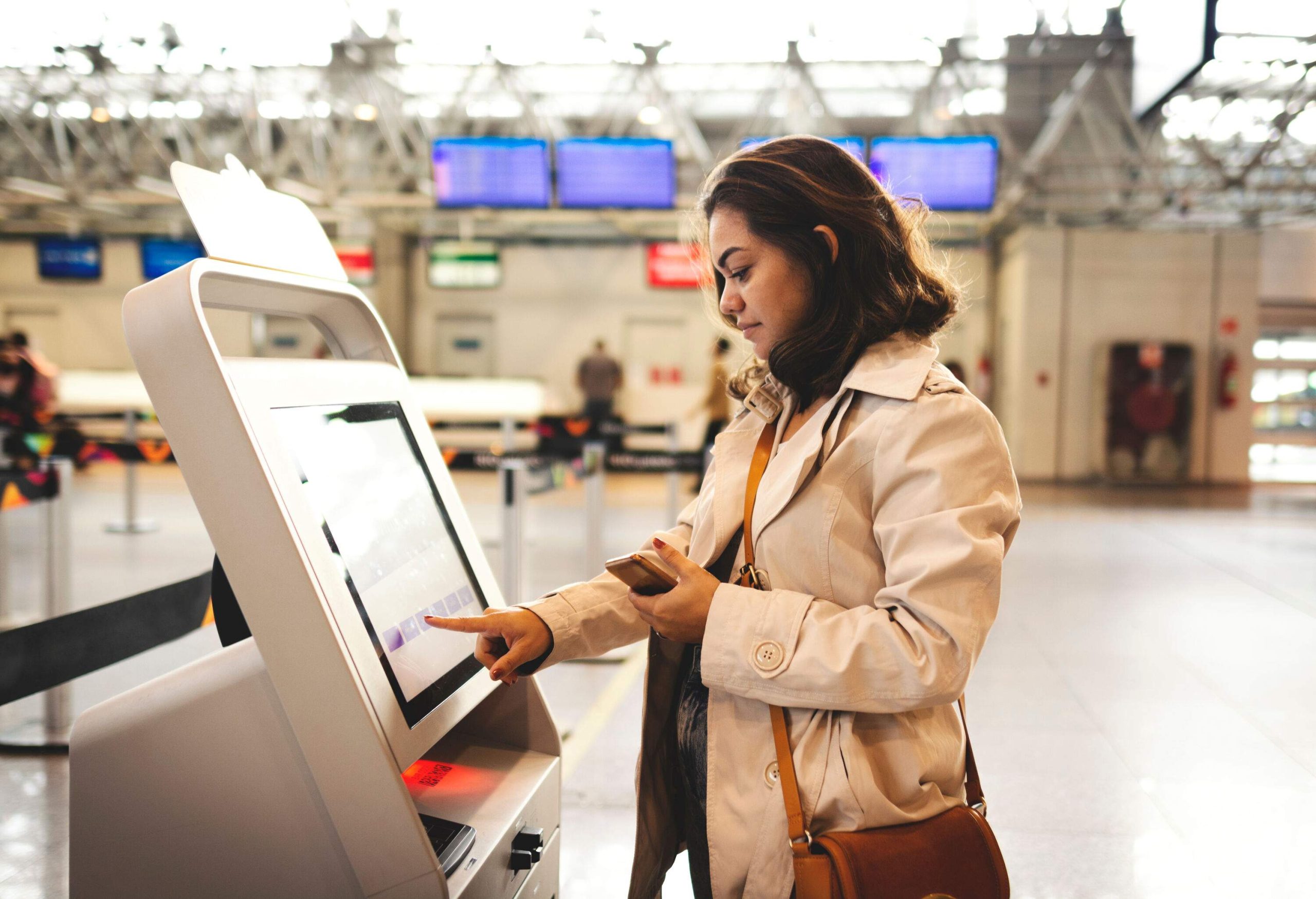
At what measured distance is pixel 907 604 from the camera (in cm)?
105

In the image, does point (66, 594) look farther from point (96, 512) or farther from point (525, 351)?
point (525, 351)

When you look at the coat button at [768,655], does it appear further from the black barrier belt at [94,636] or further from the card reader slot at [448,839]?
the black barrier belt at [94,636]

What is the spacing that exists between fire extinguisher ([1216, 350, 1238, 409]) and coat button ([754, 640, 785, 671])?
1330 centimetres

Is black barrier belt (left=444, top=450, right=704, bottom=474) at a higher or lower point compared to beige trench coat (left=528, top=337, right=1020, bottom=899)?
lower

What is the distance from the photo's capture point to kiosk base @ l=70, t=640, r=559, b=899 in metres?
1.11

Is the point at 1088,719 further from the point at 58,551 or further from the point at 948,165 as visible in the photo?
the point at 948,165

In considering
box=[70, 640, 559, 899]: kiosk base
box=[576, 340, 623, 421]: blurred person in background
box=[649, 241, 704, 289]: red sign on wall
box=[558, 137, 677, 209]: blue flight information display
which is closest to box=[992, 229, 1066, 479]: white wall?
box=[649, 241, 704, 289]: red sign on wall

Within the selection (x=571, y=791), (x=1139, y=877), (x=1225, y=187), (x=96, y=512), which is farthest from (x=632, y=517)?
(x=1225, y=187)

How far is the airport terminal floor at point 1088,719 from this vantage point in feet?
8.39

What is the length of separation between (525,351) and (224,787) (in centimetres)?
1499

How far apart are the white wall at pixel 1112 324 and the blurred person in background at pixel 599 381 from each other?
Answer: 589cm

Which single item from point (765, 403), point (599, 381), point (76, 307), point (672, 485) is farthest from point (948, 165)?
point (76, 307)

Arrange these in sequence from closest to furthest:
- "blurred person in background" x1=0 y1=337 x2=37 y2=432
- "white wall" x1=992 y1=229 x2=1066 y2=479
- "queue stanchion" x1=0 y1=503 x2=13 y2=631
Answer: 1. "queue stanchion" x1=0 y1=503 x2=13 y2=631
2. "blurred person in background" x1=0 y1=337 x2=37 y2=432
3. "white wall" x1=992 y1=229 x2=1066 y2=479

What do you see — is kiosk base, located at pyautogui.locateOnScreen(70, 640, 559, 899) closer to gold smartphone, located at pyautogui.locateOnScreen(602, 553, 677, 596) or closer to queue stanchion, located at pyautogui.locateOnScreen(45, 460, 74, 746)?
gold smartphone, located at pyautogui.locateOnScreen(602, 553, 677, 596)
